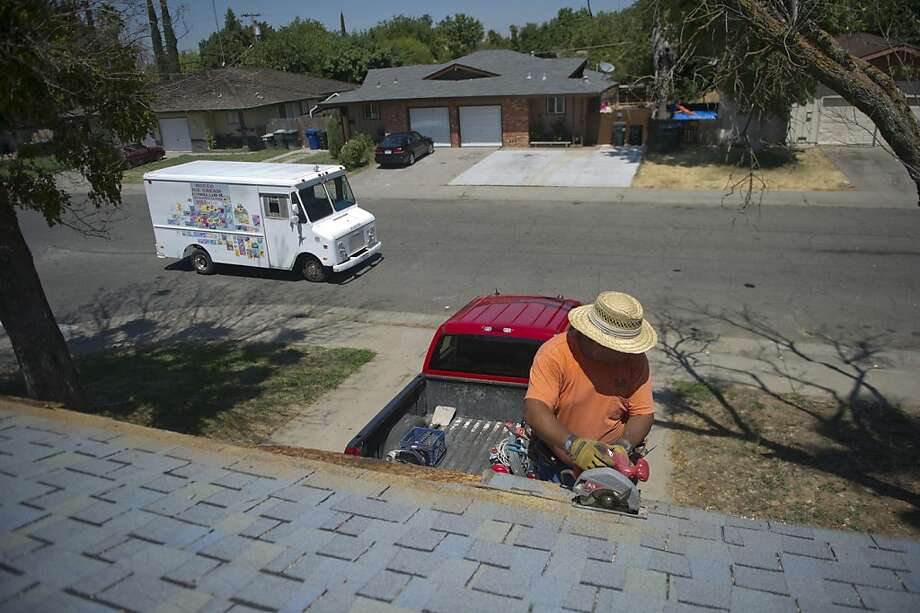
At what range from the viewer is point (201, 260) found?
14.4 meters

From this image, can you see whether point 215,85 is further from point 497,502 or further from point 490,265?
point 490,265

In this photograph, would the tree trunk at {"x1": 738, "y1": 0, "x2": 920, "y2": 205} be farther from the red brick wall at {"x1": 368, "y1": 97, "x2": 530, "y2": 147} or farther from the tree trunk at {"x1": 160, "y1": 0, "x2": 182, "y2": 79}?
the red brick wall at {"x1": 368, "y1": 97, "x2": 530, "y2": 147}

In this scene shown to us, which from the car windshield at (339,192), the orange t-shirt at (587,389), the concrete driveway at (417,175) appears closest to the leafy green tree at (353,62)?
the concrete driveway at (417,175)

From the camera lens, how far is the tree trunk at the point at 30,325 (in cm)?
652

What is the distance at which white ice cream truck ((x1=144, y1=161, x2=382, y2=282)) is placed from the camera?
13.0 meters

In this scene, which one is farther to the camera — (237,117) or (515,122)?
(237,117)

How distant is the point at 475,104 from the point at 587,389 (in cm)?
2773

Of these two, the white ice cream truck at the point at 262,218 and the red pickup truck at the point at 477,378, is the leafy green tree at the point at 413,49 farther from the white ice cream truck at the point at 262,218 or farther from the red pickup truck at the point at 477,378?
the red pickup truck at the point at 477,378

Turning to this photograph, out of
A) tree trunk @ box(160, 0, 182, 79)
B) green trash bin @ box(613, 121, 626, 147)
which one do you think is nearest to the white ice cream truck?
tree trunk @ box(160, 0, 182, 79)

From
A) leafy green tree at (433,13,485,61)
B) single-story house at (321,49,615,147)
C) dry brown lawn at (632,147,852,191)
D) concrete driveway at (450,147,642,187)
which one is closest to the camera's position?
dry brown lawn at (632,147,852,191)

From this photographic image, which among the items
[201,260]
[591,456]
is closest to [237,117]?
[201,260]

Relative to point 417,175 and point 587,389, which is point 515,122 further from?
point 587,389

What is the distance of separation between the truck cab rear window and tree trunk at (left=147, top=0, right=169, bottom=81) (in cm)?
457

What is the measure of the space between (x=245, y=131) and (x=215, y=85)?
29.9 metres
